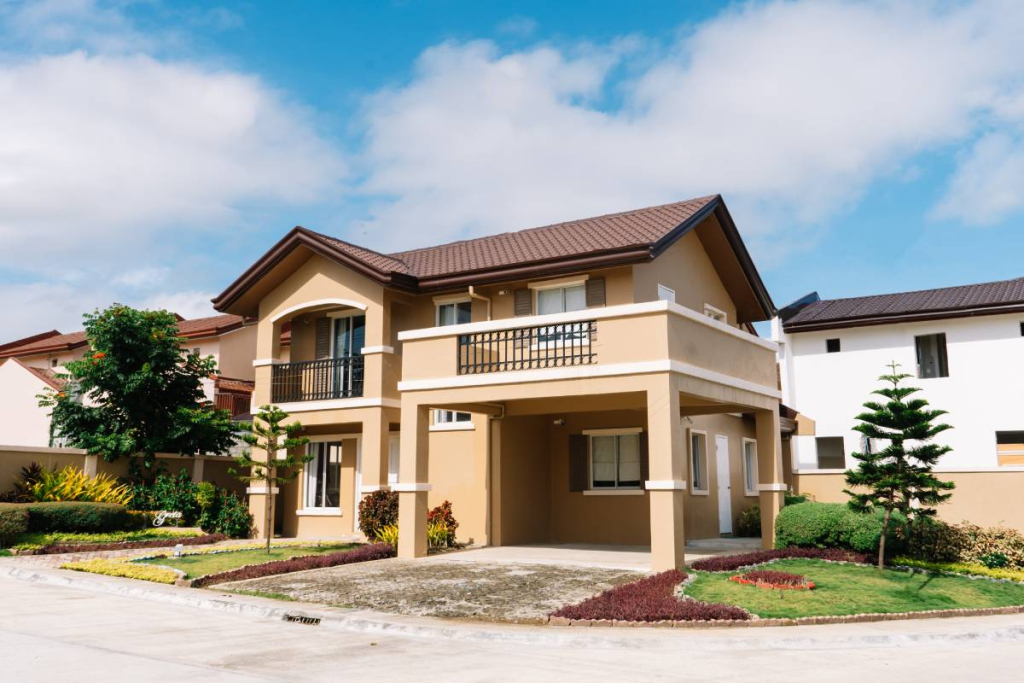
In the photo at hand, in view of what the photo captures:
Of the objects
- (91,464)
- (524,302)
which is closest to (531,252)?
(524,302)

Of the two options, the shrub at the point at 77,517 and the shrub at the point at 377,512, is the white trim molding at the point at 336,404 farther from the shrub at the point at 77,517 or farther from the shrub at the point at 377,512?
the shrub at the point at 77,517

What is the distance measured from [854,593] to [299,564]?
29.9ft

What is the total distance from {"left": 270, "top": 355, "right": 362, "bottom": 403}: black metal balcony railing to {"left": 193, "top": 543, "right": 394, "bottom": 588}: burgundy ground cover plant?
15.2 ft

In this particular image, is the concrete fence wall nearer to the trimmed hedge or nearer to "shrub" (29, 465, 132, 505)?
"shrub" (29, 465, 132, 505)

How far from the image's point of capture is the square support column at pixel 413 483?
57.1ft

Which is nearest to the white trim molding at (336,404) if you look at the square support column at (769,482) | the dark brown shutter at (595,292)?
the dark brown shutter at (595,292)

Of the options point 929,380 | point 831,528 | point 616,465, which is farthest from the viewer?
point 929,380

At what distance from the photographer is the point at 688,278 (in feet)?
68.7

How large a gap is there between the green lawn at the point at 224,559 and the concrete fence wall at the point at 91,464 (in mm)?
6045

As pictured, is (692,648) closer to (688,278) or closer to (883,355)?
(688,278)

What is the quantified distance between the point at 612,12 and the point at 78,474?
16.5 m

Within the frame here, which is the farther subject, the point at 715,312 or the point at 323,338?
the point at 323,338

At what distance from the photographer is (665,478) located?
14.9m

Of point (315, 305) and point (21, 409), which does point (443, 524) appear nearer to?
point (315, 305)
